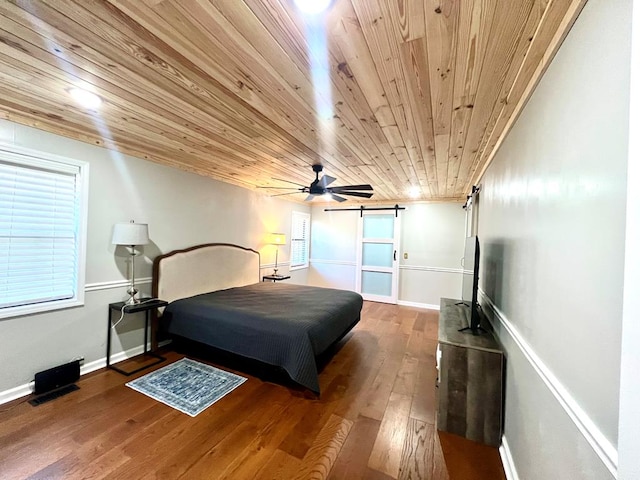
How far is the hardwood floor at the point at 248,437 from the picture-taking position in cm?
161

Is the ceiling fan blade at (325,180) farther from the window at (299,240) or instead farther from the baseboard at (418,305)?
the baseboard at (418,305)

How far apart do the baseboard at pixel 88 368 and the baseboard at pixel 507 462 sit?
141 inches

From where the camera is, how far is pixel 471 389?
6.33 feet

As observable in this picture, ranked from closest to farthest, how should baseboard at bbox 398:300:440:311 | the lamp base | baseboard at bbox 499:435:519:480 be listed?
baseboard at bbox 499:435:519:480, the lamp base, baseboard at bbox 398:300:440:311

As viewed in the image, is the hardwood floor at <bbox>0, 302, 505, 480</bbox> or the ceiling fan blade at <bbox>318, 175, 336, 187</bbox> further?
the ceiling fan blade at <bbox>318, 175, 336, 187</bbox>

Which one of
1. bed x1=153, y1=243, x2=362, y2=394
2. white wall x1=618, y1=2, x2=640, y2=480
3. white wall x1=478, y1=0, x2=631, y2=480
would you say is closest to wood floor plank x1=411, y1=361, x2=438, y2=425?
white wall x1=478, y1=0, x2=631, y2=480

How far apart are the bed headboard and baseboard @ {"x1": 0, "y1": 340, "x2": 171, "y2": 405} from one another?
2.14ft

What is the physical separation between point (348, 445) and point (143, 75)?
107 inches

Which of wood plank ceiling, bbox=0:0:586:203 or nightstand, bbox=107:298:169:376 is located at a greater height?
wood plank ceiling, bbox=0:0:586:203

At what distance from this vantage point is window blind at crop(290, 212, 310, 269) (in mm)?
6191

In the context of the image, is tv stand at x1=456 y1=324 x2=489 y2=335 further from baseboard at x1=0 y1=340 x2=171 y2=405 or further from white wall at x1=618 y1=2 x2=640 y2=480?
baseboard at x1=0 y1=340 x2=171 y2=405

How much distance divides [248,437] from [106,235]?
247 centimetres

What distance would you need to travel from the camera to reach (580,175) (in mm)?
956

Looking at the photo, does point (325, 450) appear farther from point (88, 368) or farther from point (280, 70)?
point (88, 368)
